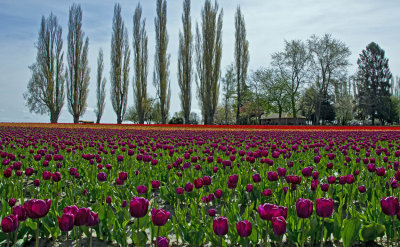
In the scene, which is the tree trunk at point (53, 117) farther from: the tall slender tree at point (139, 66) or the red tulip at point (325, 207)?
the red tulip at point (325, 207)

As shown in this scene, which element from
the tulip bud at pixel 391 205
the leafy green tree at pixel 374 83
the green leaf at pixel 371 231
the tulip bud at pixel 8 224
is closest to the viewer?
the tulip bud at pixel 8 224

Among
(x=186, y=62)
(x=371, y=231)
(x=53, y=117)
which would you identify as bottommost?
(x=371, y=231)

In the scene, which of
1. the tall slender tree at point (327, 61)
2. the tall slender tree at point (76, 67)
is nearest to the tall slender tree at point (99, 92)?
the tall slender tree at point (76, 67)

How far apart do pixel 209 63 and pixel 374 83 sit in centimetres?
3796

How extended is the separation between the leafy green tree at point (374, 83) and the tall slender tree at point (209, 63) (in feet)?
110

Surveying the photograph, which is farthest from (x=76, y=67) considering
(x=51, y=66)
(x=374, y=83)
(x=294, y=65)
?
(x=374, y=83)

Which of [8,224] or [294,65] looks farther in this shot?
[294,65]

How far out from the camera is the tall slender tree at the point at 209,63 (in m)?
28.2

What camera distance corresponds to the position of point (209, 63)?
28188 mm

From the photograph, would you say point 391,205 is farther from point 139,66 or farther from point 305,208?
point 139,66

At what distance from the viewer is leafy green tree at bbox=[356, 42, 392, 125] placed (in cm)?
5106

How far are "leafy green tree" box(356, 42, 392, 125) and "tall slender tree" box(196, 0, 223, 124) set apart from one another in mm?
33428

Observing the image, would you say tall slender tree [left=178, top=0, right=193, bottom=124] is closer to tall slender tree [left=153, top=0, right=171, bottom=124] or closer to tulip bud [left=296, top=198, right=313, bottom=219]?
tall slender tree [left=153, top=0, right=171, bottom=124]

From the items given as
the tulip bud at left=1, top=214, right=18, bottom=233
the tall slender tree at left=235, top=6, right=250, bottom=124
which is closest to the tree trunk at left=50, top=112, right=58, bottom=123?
the tall slender tree at left=235, top=6, right=250, bottom=124
